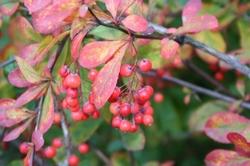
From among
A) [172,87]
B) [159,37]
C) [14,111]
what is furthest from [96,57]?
[172,87]

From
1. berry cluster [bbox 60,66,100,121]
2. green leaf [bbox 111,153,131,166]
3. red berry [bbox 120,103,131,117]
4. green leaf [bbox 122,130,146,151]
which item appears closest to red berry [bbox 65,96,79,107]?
berry cluster [bbox 60,66,100,121]

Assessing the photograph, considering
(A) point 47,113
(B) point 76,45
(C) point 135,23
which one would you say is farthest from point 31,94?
(C) point 135,23

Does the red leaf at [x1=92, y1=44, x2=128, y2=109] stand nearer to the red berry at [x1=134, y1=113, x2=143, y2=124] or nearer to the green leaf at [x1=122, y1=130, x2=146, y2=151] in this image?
the red berry at [x1=134, y1=113, x2=143, y2=124]

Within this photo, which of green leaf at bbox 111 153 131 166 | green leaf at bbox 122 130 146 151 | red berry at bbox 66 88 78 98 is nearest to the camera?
red berry at bbox 66 88 78 98

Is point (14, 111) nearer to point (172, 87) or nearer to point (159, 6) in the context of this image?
point (159, 6)

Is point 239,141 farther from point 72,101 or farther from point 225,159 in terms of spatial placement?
point 72,101

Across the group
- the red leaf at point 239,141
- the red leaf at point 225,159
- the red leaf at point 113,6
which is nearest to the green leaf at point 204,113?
the red leaf at point 225,159

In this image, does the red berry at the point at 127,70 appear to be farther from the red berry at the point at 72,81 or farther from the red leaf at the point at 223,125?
the red leaf at the point at 223,125
